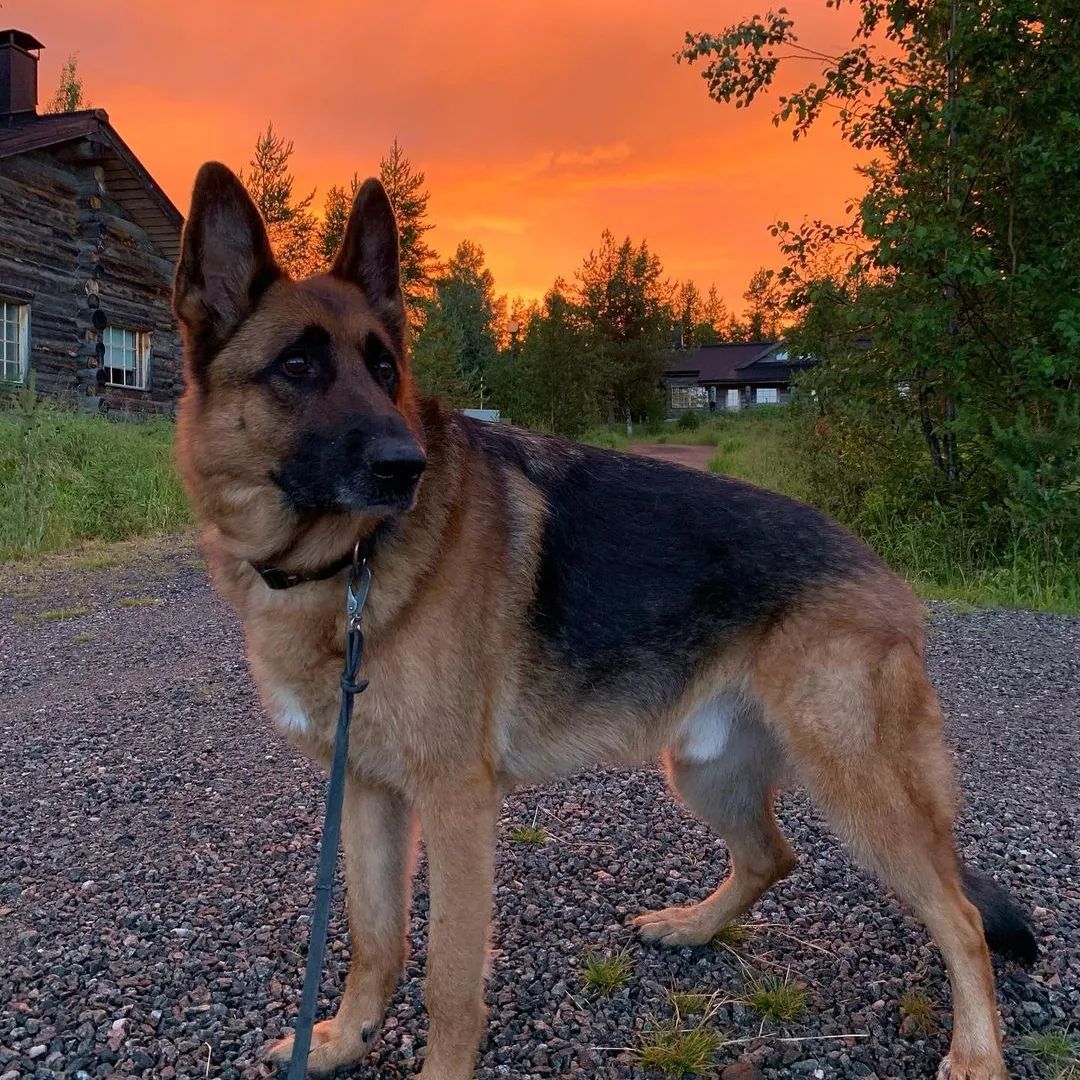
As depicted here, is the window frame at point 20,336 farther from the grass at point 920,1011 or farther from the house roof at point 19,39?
the grass at point 920,1011

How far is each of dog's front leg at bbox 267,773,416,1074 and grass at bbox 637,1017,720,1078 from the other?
0.77 meters

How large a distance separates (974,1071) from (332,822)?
1907mm

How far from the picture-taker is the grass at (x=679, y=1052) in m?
2.51

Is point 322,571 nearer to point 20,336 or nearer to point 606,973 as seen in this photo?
point 606,973

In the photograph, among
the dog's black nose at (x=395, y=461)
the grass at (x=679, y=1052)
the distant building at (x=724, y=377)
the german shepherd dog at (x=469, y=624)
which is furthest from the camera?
the distant building at (x=724, y=377)

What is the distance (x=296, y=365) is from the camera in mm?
A: 2559

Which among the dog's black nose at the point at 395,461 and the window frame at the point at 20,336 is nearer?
the dog's black nose at the point at 395,461

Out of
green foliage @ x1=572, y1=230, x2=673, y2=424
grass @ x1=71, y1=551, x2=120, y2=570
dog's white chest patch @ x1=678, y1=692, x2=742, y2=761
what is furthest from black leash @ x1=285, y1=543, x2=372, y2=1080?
green foliage @ x1=572, y1=230, x2=673, y2=424

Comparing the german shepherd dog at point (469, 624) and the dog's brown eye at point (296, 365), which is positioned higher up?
the dog's brown eye at point (296, 365)

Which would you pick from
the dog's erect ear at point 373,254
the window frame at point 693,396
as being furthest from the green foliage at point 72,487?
the window frame at point 693,396

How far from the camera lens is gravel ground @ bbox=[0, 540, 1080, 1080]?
259 centimetres

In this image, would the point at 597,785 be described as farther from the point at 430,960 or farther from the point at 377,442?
the point at 377,442

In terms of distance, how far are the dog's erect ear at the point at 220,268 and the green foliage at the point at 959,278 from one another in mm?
8155

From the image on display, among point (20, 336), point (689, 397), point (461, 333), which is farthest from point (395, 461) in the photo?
point (689, 397)
